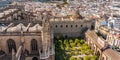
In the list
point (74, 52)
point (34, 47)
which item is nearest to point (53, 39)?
point (74, 52)

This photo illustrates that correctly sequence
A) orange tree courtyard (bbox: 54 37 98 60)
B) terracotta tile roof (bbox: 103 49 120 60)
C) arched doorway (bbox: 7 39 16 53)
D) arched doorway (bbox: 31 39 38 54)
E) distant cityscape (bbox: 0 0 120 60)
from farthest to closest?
orange tree courtyard (bbox: 54 37 98 60) → terracotta tile roof (bbox: 103 49 120 60) → arched doorway (bbox: 31 39 38 54) → arched doorway (bbox: 7 39 16 53) → distant cityscape (bbox: 0 0 120 60)

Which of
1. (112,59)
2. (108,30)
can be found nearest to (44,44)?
(112,59)

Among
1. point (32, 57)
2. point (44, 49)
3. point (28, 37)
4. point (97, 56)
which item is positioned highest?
point (28, 37)

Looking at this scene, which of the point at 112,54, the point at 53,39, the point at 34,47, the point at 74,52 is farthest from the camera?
the point at 53,39

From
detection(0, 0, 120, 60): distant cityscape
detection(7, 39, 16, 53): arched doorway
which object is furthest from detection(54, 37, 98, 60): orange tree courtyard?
detection(7, 39, 16, 53): arched doorway

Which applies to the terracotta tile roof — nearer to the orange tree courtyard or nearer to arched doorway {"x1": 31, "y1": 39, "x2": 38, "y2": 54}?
the orange tree courtyard

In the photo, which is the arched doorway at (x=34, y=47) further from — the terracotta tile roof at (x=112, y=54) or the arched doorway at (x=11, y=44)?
the terracotta tile roof at (x=112, y=54)

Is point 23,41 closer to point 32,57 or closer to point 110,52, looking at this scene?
point 32,57

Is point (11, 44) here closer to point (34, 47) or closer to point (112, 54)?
point (34, 47)

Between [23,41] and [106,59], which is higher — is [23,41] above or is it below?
above

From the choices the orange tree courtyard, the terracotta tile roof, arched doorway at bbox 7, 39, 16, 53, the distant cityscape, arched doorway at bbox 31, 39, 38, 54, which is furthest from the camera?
the orange tree courtyard

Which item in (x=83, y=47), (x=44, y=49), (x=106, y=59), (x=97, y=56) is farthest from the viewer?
(x=83, y=47)
